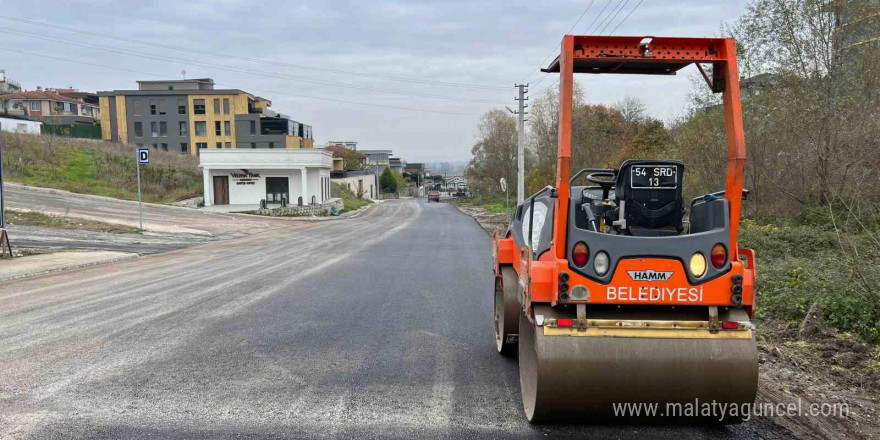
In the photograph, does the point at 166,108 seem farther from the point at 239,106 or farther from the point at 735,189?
the point at 735,189

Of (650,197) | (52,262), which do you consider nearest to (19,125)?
(52,262)

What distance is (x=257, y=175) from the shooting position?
1767 inches

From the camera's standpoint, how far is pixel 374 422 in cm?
473

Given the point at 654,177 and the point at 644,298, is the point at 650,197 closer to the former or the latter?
the point at 654,177

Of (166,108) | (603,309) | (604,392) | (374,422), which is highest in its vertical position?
(166,108)

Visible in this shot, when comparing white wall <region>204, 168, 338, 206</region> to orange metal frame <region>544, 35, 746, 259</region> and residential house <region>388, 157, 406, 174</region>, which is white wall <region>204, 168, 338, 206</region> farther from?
residential house <region>388, 157, 406, 174</region>

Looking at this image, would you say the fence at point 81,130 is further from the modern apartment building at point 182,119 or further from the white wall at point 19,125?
the white wall at point 19,125

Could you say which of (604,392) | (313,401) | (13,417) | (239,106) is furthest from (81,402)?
(239,106)

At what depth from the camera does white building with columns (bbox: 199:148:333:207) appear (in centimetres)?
4403

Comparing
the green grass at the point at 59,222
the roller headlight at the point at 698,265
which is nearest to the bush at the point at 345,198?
the green grass at the point at 59,222

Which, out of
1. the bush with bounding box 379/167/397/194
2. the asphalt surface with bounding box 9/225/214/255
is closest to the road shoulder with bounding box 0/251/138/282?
the asphalt surface with bounding box 9/225/214/255

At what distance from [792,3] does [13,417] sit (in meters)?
18.4

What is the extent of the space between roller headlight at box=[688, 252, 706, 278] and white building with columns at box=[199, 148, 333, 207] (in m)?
42.2

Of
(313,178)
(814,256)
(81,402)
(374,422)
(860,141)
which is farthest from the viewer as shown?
(313,178)
